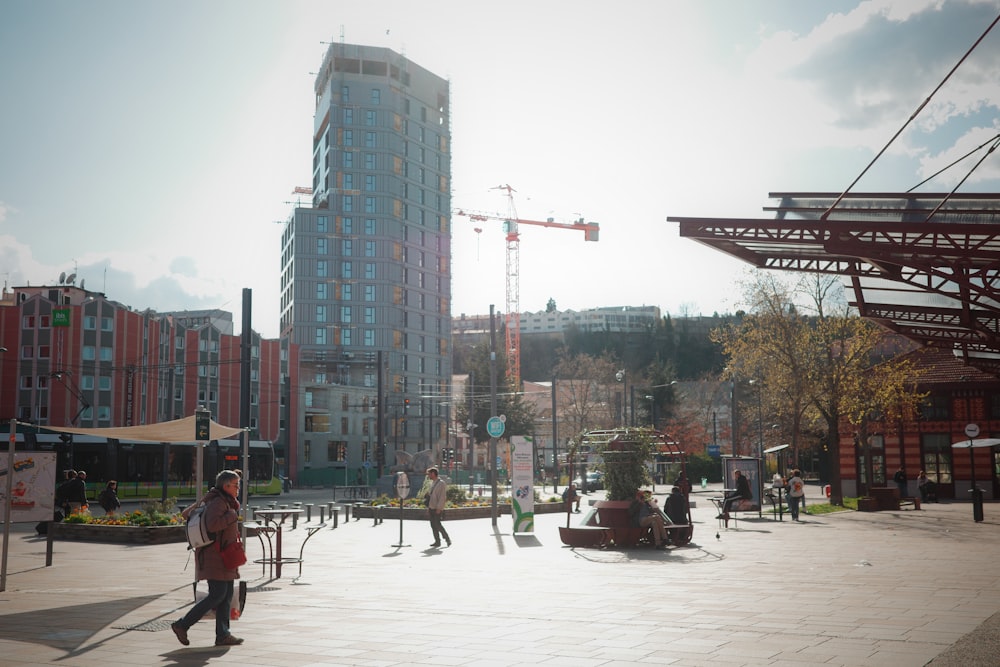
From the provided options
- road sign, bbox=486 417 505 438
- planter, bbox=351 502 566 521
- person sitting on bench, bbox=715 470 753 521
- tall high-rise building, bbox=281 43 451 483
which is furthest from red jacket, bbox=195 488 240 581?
tall high-rise building, bbox=281 43 451 483

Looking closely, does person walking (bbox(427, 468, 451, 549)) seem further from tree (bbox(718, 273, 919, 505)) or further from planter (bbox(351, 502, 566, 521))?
tree (bbox(718, 273, 919, 505))

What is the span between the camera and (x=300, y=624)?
10430 mm

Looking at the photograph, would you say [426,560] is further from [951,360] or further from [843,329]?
[951,360]

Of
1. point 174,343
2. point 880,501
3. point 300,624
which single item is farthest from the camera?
point 174,343

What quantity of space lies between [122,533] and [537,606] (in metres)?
14.3


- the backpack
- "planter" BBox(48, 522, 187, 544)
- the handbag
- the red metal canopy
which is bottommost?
"planter" BBox(48, 522, 187, 544)

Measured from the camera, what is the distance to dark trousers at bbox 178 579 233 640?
9117 mm

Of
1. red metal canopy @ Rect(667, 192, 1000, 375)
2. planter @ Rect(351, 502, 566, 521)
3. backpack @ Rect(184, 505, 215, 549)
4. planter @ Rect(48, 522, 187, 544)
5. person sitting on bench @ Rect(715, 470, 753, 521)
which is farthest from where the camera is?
planter @ Rect(351, 502, 566, 521)

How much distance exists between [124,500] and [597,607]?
127 ft

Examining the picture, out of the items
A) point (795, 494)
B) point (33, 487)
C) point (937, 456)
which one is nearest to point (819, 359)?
point (795, 494)

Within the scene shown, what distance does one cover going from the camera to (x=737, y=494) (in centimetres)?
A: 2914

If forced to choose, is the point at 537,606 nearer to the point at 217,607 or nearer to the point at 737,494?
the point at 217,607

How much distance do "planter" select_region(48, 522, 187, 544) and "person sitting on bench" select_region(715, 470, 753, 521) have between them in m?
14.4

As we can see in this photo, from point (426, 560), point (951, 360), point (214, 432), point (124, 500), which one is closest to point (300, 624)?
point (426, 560)
